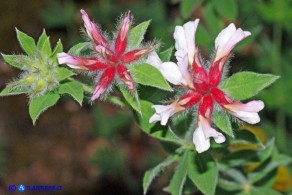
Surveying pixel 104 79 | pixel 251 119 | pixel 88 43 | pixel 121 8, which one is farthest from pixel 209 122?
pixel 121 8

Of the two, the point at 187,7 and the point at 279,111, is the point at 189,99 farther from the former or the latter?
the point at 279,111

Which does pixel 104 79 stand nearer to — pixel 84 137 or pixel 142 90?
pixel 142 90

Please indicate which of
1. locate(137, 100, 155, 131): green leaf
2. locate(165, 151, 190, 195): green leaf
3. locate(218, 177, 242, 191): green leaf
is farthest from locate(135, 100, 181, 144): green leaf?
locate(218, 177, 242, 191): green leaf

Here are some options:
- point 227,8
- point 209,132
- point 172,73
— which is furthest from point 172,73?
point 227,8

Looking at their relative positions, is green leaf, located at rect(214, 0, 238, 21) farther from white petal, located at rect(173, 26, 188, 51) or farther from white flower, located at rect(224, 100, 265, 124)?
white flower, located at rect(224, 100, 265, 124)

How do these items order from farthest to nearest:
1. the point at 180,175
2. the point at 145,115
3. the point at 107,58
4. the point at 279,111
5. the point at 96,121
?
the point at 96,121 < the point at 279,111 < the point at 180,175 < the point at 145,115 < the point at 107,58

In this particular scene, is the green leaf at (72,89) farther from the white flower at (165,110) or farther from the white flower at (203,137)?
the white flower at (203,137)

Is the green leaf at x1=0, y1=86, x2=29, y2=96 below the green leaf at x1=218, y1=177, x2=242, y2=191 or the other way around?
the other way around
